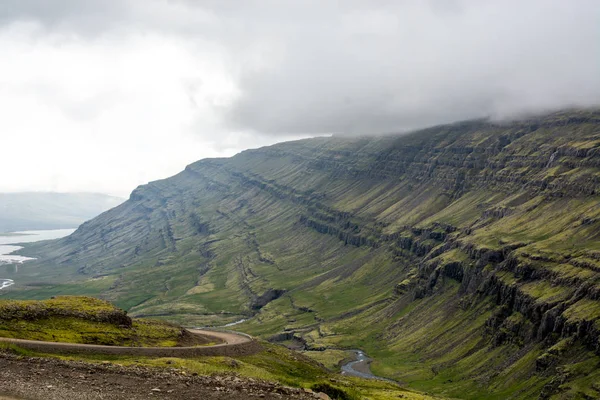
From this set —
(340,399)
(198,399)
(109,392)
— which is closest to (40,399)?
(109,392)

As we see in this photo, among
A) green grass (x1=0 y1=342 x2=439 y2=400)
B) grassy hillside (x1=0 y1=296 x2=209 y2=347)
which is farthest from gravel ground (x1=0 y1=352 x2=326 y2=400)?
grassy hillside (x1=0 y1=296 x2=209 y2=347)

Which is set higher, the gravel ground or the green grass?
→ the gravel ground

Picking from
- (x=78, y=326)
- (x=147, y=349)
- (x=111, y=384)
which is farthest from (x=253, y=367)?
(x=111, y=384)

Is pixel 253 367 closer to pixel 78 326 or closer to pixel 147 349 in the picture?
pixel 147 349

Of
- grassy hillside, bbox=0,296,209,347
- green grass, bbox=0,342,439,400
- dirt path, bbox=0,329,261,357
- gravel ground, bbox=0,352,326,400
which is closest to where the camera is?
gravel ground, bbox=0,352,326,400

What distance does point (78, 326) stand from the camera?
4402 inches

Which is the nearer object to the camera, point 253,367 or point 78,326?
point 253,367

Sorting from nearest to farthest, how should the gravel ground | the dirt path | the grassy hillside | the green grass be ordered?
the gravel ground
the green grass
the dirt path
the grassy hillside

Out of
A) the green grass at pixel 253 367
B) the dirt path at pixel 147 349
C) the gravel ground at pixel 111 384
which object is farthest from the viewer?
the dirt path at pixel 147 349

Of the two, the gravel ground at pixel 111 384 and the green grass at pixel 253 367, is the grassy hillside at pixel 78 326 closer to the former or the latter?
the green grass at pixel 253 367

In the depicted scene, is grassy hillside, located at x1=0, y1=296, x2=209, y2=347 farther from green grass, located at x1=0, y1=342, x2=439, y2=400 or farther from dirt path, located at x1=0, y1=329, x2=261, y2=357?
green grass, located at x1=0, y1=342, x2=439, y2=400

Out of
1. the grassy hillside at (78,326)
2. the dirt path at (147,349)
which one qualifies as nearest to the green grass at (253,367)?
the dirt path at (147,349)

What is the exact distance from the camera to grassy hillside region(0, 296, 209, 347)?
101 meters

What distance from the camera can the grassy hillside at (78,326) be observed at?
332ft
